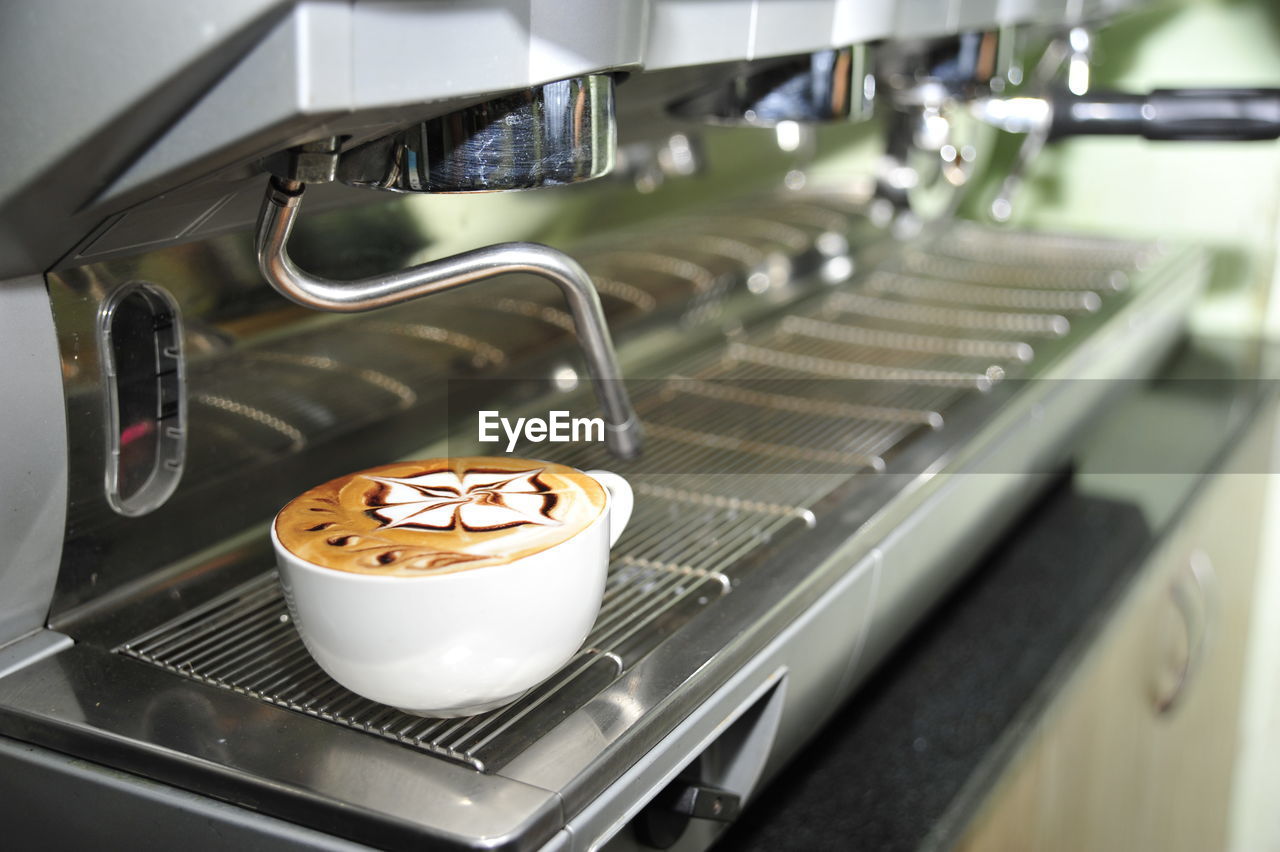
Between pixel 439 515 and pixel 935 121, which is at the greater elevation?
pixel 935 121

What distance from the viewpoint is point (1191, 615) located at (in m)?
1.24

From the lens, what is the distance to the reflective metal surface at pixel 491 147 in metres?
0.50

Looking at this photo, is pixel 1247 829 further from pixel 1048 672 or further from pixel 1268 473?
pixel 1048 672

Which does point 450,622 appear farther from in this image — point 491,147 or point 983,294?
point 983,294

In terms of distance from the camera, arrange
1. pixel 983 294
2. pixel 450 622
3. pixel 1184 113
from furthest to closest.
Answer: pixel 983 294 → pixel 1184 113 → pixel 450 622

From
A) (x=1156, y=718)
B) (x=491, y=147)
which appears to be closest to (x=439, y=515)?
(x=491, y=147)

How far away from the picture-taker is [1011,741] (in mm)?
781

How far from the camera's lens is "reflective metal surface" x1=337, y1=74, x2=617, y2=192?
19.6 inches

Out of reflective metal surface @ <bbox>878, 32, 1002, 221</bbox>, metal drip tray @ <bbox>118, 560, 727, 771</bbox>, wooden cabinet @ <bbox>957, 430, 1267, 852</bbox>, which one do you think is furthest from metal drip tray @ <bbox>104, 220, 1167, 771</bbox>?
wooden cabinet @ <bbox>957, 430, 1267, 852</bbox>

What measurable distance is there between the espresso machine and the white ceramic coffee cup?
0.03 metres

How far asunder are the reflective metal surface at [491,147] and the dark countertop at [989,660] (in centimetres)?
39

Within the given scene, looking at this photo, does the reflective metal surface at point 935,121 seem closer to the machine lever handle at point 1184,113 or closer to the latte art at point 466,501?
the machine lever handle at point 1184,113

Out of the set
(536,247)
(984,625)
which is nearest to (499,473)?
(536,247)

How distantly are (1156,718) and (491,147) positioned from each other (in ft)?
3.09
